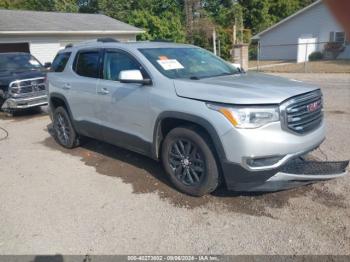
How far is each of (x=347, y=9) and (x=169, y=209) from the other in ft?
11.1

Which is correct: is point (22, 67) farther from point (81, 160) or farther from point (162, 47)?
point (162, 47)

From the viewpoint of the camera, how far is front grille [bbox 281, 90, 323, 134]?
3.66 meters

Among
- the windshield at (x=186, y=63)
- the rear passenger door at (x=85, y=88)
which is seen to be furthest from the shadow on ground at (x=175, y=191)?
the windshield at (x=186, y=63)

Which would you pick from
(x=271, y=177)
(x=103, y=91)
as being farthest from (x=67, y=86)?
(x=271, y=177)

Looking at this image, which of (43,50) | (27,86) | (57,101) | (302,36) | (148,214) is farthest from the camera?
(302,36)

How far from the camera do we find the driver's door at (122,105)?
459cm

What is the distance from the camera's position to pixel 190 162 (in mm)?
4195

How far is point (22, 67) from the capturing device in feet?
36.4

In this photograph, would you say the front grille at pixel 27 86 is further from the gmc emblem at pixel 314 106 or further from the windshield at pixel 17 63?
the gmc emblem at pixel 314 106

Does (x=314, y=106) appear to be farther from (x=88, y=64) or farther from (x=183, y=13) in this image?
(x=183, y=13)

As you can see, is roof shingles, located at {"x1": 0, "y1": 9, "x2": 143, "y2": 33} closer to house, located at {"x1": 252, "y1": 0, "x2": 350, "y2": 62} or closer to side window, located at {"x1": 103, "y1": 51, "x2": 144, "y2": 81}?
house, located at {"x1": 252, "y1": 0, "x2": 350, "y2": 62}

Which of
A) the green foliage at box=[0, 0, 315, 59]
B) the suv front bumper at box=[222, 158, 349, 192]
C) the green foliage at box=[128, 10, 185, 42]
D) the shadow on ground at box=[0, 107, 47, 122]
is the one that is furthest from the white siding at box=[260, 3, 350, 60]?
the suv front bumper at box=[222, 158, 349, 192]

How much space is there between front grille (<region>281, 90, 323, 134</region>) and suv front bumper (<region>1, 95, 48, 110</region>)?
321 inches

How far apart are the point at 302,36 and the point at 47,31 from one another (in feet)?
70.7
